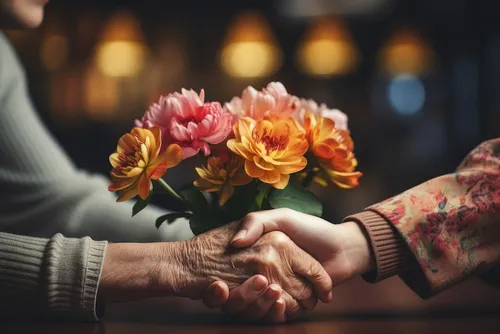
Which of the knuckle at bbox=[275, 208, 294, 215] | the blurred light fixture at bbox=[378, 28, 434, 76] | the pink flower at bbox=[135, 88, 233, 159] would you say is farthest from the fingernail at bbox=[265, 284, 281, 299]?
the blurred light fixture at bbox=[378, 28, 434, 76]

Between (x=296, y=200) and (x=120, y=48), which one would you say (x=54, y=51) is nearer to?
(x=120, y=48)

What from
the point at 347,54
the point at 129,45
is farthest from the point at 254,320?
the point at 347,54

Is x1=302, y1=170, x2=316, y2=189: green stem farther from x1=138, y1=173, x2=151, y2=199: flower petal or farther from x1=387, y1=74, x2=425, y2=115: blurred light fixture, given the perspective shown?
x1=387, y1=74, x2=425, y2=115: blurred light fixture

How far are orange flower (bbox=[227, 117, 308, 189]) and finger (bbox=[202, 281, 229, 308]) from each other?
155 millimetres

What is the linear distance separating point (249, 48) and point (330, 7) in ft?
2.62

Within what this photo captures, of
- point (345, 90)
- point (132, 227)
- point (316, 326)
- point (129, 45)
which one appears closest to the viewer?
point (316, 326)

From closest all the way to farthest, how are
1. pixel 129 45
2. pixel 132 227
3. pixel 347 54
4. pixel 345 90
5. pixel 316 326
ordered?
pixel 316 326
pixel 132 227
pixel 129 45
pixel 347 54
pixel 345 90

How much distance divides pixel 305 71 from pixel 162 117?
13.1ft

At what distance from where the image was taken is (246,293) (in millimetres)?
962

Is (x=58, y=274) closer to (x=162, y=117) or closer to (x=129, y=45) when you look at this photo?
(x=162, y=117)

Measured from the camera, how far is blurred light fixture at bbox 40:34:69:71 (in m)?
4.69

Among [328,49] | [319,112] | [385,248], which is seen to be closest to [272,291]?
[385,248]

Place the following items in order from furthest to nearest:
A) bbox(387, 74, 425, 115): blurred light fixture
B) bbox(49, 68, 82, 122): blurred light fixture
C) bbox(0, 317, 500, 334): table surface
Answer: bbox(387, 74, 425, 115): blurred light fixture, bbox(49, 68, 82, 122): blurred light fixture, bbox(0, 317, 500, 334): table surface

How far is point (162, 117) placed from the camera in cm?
101
